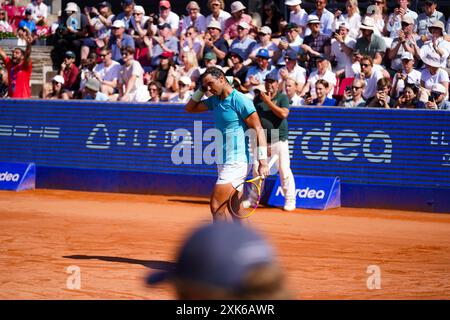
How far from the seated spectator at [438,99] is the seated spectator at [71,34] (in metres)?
9.59

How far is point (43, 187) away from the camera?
18.1m

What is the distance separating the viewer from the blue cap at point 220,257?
2.15m

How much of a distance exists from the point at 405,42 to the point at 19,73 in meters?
8.60

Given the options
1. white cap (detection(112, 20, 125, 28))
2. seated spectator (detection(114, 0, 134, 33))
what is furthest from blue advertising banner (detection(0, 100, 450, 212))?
seated spectator (detection(114, 0, 134, 33))

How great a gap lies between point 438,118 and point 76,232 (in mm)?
6487

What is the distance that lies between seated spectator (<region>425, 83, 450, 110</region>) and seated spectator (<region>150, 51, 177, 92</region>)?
5.50 metres

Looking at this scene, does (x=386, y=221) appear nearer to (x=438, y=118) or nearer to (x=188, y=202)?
(x=438, y=118)

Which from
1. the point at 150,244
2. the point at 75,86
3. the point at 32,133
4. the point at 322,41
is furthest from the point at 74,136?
the point at 150,244

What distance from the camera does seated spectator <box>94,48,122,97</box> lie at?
63.3 feet

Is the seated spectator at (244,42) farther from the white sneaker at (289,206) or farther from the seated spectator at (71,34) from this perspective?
the seated spectator at (71,34)

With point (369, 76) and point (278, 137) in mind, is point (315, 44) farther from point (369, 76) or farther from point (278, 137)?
point (278, 137)

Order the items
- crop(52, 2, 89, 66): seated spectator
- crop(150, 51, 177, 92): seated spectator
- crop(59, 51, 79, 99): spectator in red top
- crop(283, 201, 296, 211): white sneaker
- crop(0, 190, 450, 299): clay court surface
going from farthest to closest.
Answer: crop(52, 2, 89, 66): seated spectator
crop(59, 51, 79, 99): spectator in red top
crop(150, 51, 177, 92): seated spectator
crop(283, 201, 296, 211): white sneaker
crop(0, 190, 450, 299): clay court surface

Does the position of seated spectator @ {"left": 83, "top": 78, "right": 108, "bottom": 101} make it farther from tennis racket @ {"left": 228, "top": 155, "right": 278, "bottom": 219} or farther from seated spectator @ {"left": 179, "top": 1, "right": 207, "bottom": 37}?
tennis racket @ {"left": 228, "top": 155, "right": 278, "bottom": 219}

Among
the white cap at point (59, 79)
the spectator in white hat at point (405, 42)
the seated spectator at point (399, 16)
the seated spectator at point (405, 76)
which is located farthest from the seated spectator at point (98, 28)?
the seated spectator at point (405, 76)
